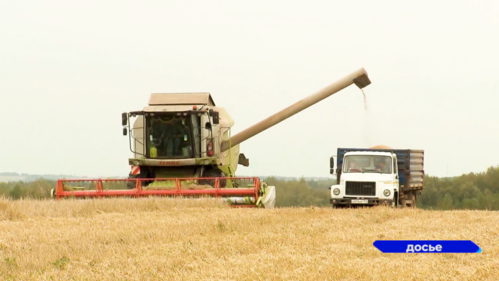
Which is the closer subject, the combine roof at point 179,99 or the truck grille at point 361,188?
the truck grille at point 361,188

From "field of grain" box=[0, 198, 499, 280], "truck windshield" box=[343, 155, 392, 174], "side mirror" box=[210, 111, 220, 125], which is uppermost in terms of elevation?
"side mirror" box=[210, 111, 220, 125]

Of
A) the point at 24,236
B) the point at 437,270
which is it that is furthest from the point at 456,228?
the point at 24,236

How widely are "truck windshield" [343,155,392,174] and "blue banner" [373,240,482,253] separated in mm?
8820

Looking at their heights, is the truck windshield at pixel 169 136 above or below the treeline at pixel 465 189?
above

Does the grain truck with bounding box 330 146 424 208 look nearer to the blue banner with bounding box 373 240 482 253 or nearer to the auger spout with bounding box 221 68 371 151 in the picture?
the auger spout with bounding box 221 68 371 151

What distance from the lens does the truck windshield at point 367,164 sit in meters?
17.8

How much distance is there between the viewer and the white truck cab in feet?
56.3

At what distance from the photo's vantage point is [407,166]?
810 inches

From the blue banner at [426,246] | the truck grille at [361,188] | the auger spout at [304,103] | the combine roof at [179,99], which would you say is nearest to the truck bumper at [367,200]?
the truck grille at [361,188]

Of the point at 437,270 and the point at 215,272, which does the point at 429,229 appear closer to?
the point at 437,270

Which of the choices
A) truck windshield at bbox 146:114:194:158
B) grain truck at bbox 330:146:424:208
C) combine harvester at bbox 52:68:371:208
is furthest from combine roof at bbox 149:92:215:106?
grain truck at bbox 330:146:424:208

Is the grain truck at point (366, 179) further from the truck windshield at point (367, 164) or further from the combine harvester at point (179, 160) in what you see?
the combine harvester at point (179, 160)

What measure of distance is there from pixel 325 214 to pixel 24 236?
586 centimetres

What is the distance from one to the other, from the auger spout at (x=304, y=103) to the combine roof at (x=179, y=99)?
1.78 m
